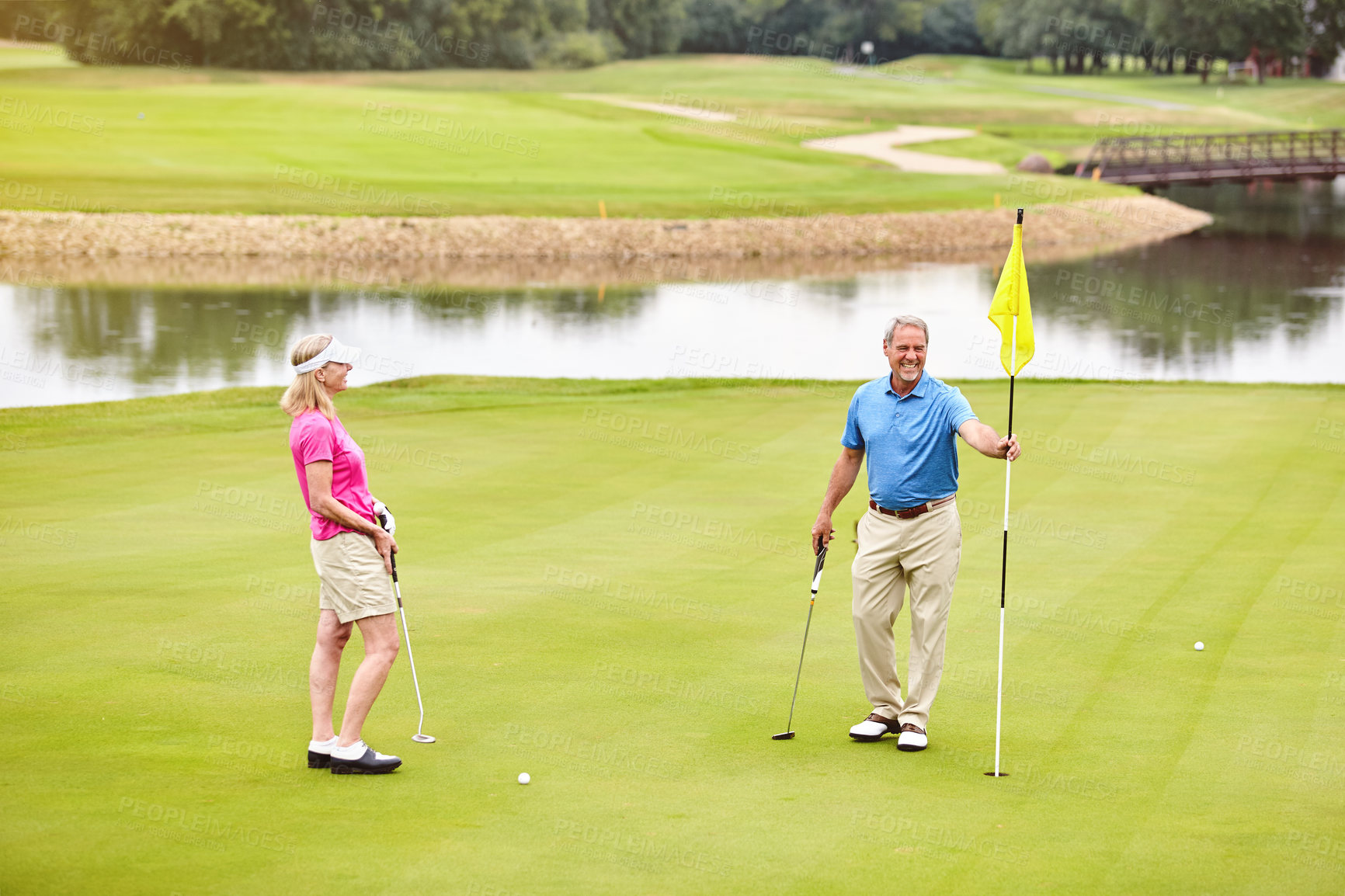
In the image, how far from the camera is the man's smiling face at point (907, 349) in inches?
273

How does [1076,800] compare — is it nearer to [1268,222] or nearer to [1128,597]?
[1128,597]

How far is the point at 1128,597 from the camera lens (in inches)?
394

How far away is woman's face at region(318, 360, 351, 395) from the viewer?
638cm

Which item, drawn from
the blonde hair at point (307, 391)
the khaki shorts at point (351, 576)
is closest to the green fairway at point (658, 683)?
the khaki shorts at point (351, 576)

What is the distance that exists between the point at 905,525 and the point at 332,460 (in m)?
2.79

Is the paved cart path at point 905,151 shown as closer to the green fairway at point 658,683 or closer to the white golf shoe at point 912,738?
the green fairway at point 658,683

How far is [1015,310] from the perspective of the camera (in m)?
7.31

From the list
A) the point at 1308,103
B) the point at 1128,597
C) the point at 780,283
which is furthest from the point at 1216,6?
the point at 1128,597

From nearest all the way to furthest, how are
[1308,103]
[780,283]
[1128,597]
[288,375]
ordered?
[1128,597] → [288,375] → [780,283] → [1308,103]

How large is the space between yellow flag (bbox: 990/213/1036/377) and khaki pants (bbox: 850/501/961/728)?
2.85 feet

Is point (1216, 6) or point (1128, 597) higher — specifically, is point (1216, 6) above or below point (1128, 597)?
above

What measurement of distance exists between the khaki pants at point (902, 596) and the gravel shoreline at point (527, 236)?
127ft

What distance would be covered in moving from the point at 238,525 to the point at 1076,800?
25.3 feet

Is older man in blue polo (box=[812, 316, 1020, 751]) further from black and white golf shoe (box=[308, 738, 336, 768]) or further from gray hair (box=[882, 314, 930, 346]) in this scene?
black and white golf shoe (box=[308, 738, 336, 768])
